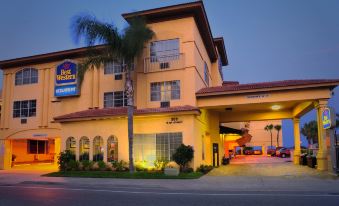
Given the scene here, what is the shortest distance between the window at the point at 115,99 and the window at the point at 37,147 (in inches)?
543

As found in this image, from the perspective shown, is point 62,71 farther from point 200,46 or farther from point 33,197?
point 33,197

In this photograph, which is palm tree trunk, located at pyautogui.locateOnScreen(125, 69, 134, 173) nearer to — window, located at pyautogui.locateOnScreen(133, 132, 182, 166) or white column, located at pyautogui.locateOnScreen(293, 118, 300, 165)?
window, located at pyautogui.locateOnScreen(133, 132, 182, 166)

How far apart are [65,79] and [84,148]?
7.62 m

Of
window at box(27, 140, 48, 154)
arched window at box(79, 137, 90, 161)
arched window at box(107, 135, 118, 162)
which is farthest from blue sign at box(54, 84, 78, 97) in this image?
window at box(27, 140, 48, 154)

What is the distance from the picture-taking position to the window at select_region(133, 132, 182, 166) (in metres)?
22.1

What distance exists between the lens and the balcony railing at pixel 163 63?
76.9 feet

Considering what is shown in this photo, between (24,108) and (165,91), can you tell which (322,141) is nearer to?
(165,91)

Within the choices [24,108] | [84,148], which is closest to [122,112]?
[84,148]

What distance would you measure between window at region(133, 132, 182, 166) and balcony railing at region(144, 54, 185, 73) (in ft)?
16.4

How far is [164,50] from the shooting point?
24.0 meters

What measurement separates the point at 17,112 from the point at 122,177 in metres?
16.7

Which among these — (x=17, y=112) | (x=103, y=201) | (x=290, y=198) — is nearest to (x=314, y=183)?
(x=290, y=198)

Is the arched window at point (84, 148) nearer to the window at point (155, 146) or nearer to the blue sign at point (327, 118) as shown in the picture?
the window at point (155, 146)

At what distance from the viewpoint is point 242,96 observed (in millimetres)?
22500
